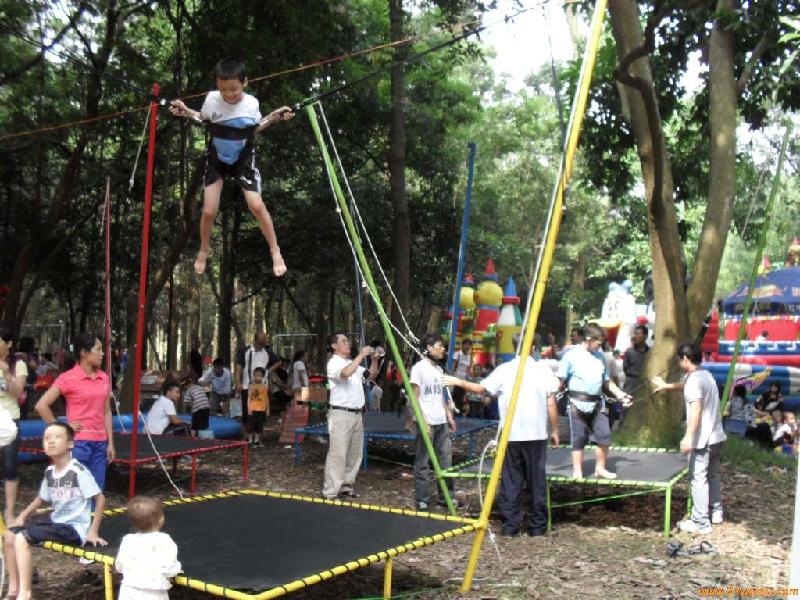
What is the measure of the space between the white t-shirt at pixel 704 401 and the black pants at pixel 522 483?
120 cm

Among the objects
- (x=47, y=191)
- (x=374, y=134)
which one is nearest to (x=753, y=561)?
(x=374, y=134)

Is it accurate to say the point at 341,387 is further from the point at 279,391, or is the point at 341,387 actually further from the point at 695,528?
the point at 279,391

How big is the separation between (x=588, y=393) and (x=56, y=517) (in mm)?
4202

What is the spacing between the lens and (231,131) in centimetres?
547

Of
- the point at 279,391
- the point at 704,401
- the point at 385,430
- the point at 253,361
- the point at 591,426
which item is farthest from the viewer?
the point at 279,391

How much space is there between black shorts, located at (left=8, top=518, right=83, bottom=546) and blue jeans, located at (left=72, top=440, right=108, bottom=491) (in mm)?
1154

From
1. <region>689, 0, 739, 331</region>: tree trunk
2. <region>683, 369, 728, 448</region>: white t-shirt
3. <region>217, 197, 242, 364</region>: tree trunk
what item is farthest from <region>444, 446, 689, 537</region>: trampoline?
<region>217, 197, 242, 364</region>: tree trunk

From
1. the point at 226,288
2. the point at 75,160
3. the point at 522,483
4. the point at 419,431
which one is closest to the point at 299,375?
the point at 75,160

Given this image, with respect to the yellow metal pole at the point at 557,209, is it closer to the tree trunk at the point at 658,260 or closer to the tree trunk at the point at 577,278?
the tree trunk at the point at 658,260

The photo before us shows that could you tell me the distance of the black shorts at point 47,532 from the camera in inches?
196

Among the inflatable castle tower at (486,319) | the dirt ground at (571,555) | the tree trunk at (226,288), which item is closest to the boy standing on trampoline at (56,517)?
the dirt ground at (571,555)

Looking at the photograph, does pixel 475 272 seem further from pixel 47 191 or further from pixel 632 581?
pixel 632 581

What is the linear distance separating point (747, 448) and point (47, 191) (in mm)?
15668

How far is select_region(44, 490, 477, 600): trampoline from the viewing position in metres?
4.58
